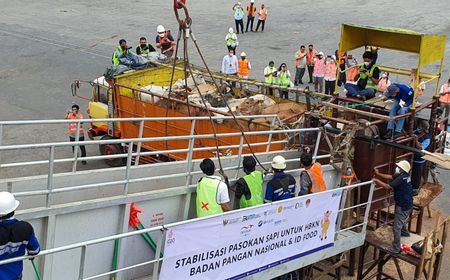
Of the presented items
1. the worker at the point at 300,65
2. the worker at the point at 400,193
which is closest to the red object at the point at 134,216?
the worker at the point at 400,193

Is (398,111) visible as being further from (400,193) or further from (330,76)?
(330,76)

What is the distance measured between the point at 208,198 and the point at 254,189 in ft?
3.26

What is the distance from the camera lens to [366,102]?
12188mm

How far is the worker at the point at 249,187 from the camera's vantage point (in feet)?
29.5

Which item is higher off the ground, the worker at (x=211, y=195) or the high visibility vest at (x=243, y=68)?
the high visibility vest at (x=243, y=68)

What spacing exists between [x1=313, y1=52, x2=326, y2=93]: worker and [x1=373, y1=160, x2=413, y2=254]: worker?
45.9ft

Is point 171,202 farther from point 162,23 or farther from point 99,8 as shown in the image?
point 99,8

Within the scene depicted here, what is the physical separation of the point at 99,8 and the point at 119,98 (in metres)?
27.5

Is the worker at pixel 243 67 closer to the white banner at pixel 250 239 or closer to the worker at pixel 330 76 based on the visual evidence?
the worker at pixel 330 76

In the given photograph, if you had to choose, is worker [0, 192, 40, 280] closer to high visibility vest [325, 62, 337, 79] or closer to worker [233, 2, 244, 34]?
high visibility vest [325, 62, 337, 79]

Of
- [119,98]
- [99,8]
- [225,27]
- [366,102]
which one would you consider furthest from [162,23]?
[366,102]

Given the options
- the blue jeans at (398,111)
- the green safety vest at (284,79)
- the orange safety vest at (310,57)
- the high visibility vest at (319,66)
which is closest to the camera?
the blue jeans at (398,111)

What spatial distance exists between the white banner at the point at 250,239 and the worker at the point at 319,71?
15.2 metres

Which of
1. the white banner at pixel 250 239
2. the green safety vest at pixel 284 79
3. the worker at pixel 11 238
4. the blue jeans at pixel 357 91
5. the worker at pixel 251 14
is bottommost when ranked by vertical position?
the white banner at pixel 250 239
